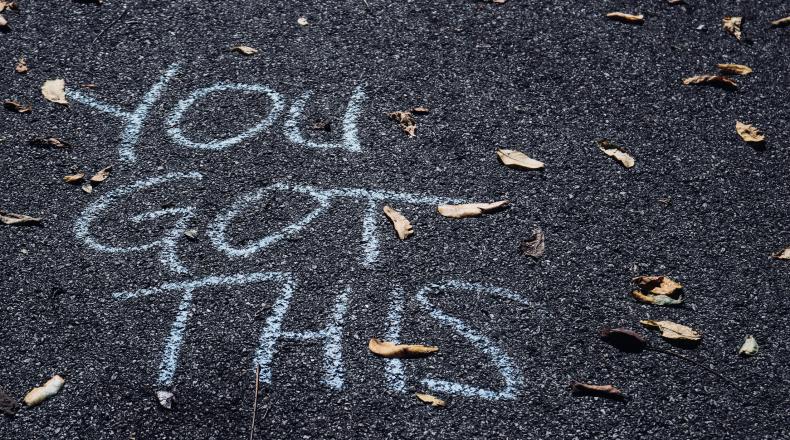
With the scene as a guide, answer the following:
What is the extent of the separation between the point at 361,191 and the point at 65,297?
1045mm

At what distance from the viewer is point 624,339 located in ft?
9.16

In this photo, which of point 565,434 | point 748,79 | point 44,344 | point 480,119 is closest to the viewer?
point 565,434

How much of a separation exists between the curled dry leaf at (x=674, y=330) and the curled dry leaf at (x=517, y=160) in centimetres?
76

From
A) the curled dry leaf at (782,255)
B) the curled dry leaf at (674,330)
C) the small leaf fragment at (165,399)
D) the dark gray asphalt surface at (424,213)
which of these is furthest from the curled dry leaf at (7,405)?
the curled dry leaf at (782,255)

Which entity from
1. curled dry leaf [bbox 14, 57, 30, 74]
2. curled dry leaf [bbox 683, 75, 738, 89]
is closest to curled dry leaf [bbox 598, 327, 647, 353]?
curled dry leaf [bbox 683, 75, 738, 89]

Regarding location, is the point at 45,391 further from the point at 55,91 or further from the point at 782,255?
the point at 782,255

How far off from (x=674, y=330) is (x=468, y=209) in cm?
80

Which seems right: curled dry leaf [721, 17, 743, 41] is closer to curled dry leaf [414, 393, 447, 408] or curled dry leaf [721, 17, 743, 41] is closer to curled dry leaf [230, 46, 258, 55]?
curled dry leaf [230, 46, 258, 55]

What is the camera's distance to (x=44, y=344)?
2.71 metres

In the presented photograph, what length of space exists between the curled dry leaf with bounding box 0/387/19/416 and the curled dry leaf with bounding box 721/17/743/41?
10.7 ft

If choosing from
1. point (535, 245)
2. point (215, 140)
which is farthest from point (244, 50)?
point (535, 245)

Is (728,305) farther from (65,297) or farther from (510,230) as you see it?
(65,297)

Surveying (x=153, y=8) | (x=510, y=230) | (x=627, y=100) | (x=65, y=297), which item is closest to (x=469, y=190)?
(x=510, y=230)

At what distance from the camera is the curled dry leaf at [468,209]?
10.3 feet
